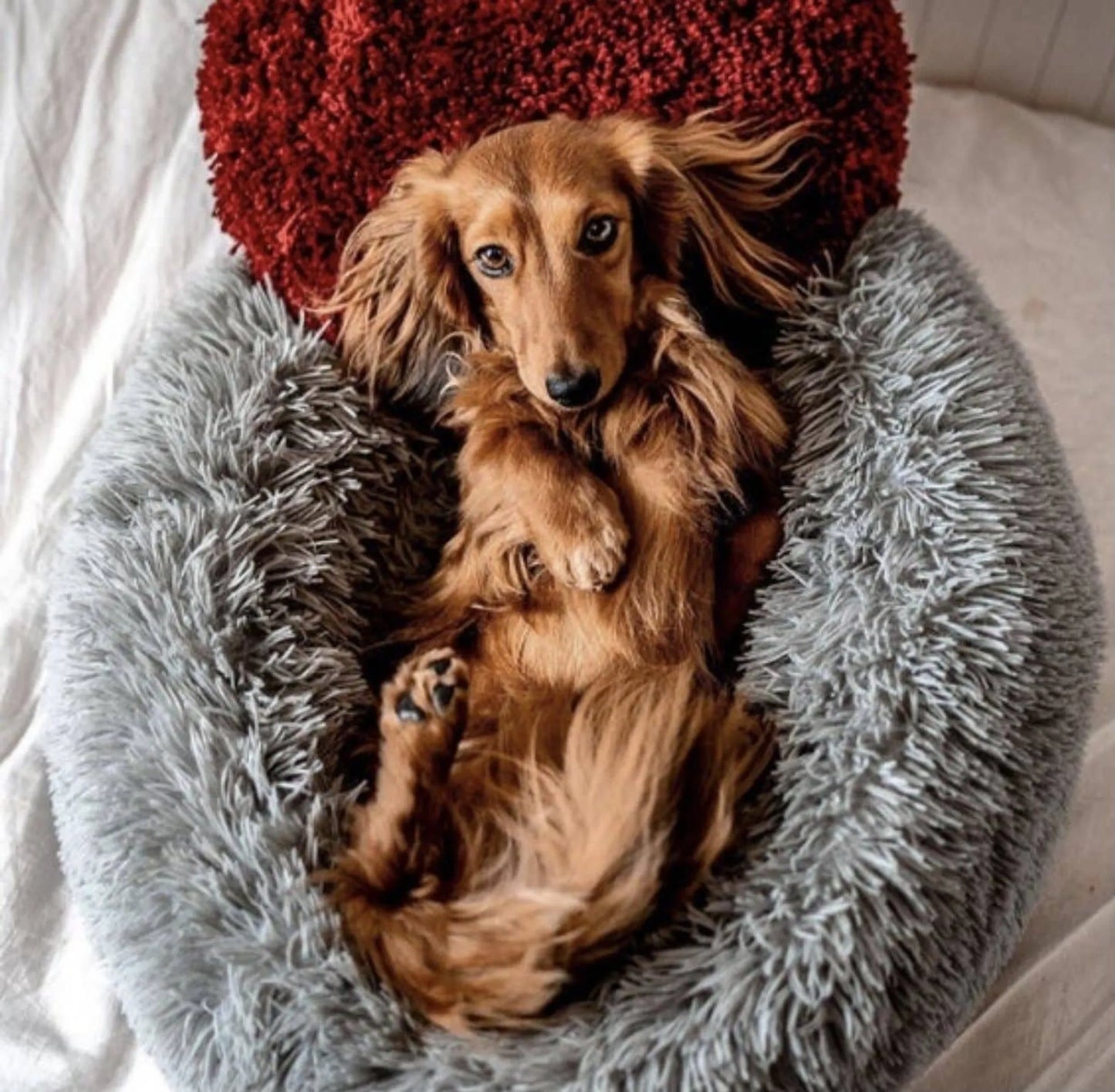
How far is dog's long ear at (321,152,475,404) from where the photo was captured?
134 centimetres

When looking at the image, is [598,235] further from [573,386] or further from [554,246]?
[573,386]

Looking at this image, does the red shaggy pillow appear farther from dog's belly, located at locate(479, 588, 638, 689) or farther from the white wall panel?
the white wall panel

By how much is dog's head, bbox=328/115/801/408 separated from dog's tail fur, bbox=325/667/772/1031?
0.30 meters

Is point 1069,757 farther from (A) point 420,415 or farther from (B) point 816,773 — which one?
(A) point 420,415

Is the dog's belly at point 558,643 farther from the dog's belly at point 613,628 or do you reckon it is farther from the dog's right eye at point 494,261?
the dog's right eye at point 494,261

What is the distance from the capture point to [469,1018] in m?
1.09

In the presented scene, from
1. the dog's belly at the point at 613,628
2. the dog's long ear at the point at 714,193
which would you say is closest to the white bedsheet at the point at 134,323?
the dog's belly at the point at 613,628

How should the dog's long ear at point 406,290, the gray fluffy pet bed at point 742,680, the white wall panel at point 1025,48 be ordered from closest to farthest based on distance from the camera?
the gray fluffy pet bed at point 742,680 < the dog's long ear at point 406,290 < the white wall panel at point 1025,48

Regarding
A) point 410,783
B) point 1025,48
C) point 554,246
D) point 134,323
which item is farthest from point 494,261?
point 1025,48

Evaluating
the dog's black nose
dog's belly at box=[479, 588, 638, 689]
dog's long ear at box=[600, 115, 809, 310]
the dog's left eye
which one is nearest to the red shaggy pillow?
dog's long ear at box=[600, 115, 809, 310]

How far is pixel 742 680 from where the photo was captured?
130 cm

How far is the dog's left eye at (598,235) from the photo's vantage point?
124 centimetres

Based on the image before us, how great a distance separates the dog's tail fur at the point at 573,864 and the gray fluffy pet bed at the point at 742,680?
32mm

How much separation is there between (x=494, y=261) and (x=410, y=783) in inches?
19.1
